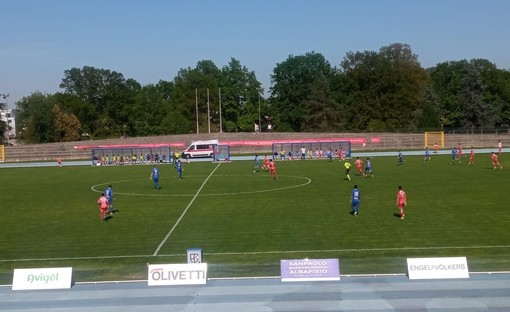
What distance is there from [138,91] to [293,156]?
64.2 metres

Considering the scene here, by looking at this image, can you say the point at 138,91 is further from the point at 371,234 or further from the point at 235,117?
the point at 371,234

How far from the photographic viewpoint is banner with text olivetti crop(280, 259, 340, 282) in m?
14.5

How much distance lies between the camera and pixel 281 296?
13.3m

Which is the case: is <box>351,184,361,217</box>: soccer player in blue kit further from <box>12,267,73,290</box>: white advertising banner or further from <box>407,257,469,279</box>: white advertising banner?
<box>12,267,73,290</box>: white advertising banner

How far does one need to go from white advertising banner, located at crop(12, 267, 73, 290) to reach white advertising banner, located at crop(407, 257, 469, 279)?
352 inches

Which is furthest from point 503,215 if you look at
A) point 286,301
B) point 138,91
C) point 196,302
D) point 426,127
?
point 138,91

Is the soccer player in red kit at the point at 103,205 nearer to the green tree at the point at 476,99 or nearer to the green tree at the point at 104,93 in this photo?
the green tree at the point at 476,99

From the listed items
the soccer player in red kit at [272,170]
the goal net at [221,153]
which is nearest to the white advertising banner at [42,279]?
the soccer player in red kit at [272,170]

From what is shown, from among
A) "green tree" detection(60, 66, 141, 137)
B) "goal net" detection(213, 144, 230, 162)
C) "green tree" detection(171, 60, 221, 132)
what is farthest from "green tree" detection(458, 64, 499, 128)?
"green tree" detection(60, 66, 141, 137)

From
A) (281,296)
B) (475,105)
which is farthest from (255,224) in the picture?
(475,105)

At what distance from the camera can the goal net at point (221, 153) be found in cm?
5888

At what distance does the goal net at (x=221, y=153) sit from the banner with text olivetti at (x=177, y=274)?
143 ft

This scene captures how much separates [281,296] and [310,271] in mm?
1480

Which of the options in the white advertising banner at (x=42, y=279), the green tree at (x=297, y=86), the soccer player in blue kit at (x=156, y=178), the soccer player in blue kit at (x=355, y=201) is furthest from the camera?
the green tree at (x=297, y=86)
